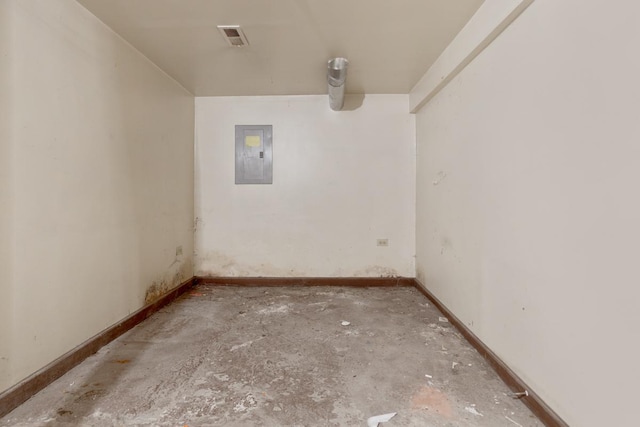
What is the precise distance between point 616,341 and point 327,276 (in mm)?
2761

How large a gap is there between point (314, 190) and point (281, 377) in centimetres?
225

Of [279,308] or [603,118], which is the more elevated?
[603,118]

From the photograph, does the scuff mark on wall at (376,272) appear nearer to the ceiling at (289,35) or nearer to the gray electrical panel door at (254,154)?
the gray electrical panel door at (254,154)

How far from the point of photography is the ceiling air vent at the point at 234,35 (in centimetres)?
217

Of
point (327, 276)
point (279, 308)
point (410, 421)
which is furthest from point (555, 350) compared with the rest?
point (327, 276)

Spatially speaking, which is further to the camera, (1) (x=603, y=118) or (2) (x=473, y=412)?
(2) (x=473, y=412)

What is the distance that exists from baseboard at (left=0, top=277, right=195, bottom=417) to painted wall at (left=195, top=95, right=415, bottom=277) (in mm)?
1303

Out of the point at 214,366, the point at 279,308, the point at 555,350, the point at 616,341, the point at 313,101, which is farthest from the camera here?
the point at 313,101

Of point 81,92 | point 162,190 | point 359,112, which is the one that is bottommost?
point 162,190

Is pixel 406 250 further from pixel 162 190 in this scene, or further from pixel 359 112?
pixel 162 190

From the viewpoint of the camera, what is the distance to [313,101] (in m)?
3.60

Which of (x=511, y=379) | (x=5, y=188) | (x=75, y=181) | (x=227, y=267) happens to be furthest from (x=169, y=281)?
(x=511, y=379)

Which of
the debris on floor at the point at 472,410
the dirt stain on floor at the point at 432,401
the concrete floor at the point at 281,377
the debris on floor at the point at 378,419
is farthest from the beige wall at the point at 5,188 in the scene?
the debris on floor at the point at 472,410

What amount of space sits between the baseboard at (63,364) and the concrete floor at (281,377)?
4 cm
